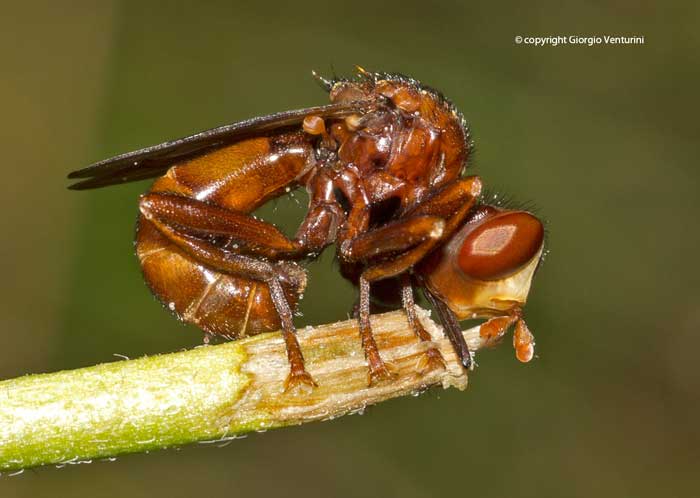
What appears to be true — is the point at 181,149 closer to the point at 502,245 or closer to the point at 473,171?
the point at 502,245

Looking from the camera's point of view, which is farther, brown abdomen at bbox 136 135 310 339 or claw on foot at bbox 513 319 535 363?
brown abdomen at bbox 136 135 310 339

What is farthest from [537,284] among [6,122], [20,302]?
[6,122]

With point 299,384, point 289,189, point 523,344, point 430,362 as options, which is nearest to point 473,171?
point 289,189

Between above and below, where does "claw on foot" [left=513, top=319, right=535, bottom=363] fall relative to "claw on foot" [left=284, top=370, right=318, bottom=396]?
below

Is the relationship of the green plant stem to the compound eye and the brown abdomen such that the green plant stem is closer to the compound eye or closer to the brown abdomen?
the compound eye

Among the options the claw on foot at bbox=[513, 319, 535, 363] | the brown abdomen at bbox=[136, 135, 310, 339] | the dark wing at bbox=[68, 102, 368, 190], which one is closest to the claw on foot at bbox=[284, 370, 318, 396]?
the brown abdomen at bbox=[136, 135, 310, 339]

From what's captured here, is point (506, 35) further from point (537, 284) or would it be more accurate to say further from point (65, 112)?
point (65, 112)

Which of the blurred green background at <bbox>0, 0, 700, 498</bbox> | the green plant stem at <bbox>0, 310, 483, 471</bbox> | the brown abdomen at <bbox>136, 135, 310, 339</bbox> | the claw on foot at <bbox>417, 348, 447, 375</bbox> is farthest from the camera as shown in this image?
the blurred green background at <bbox>0, 0, 700, 498</bbox>
